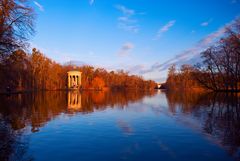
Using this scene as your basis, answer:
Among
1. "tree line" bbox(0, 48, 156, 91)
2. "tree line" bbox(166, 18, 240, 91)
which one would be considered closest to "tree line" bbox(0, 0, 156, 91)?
"tree line" bbox(0, 48, 156, 91)

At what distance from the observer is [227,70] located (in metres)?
73.6

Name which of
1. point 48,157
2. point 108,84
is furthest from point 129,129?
point 108,84

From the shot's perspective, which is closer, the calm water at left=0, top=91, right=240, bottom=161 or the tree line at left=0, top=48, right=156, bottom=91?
the calm water at left=0, top=91, right=240, bottom=161

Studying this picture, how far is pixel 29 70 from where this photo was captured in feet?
245

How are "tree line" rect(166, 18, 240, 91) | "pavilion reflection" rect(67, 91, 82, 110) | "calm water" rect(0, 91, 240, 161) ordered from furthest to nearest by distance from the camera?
"tree line" rect(166, 18, 240, 91), "pavilion reflection" rect(67, 91, 82, 110), "calm water" rect(0, 91, 240, 161)

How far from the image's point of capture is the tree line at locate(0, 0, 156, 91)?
17.9 meters

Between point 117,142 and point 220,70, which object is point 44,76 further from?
point 117,142

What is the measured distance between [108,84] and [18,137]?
146488 millimetres

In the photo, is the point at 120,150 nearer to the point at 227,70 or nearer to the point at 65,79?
the point at 227,70

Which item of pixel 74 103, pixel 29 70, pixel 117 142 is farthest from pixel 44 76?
pixel 117 142

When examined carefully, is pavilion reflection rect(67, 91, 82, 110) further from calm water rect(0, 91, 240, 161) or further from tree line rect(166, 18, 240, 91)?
tree line rect(166, 18, 240, 91)

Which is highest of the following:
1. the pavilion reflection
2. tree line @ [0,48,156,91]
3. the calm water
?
tree line @ [0,48,156,91]

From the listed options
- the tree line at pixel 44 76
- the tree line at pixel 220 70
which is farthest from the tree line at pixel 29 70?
the tree line at pixel 220 70

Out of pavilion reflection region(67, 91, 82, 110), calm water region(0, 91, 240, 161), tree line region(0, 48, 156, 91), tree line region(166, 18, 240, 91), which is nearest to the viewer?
calm water region(0, 91, 240, 161)
